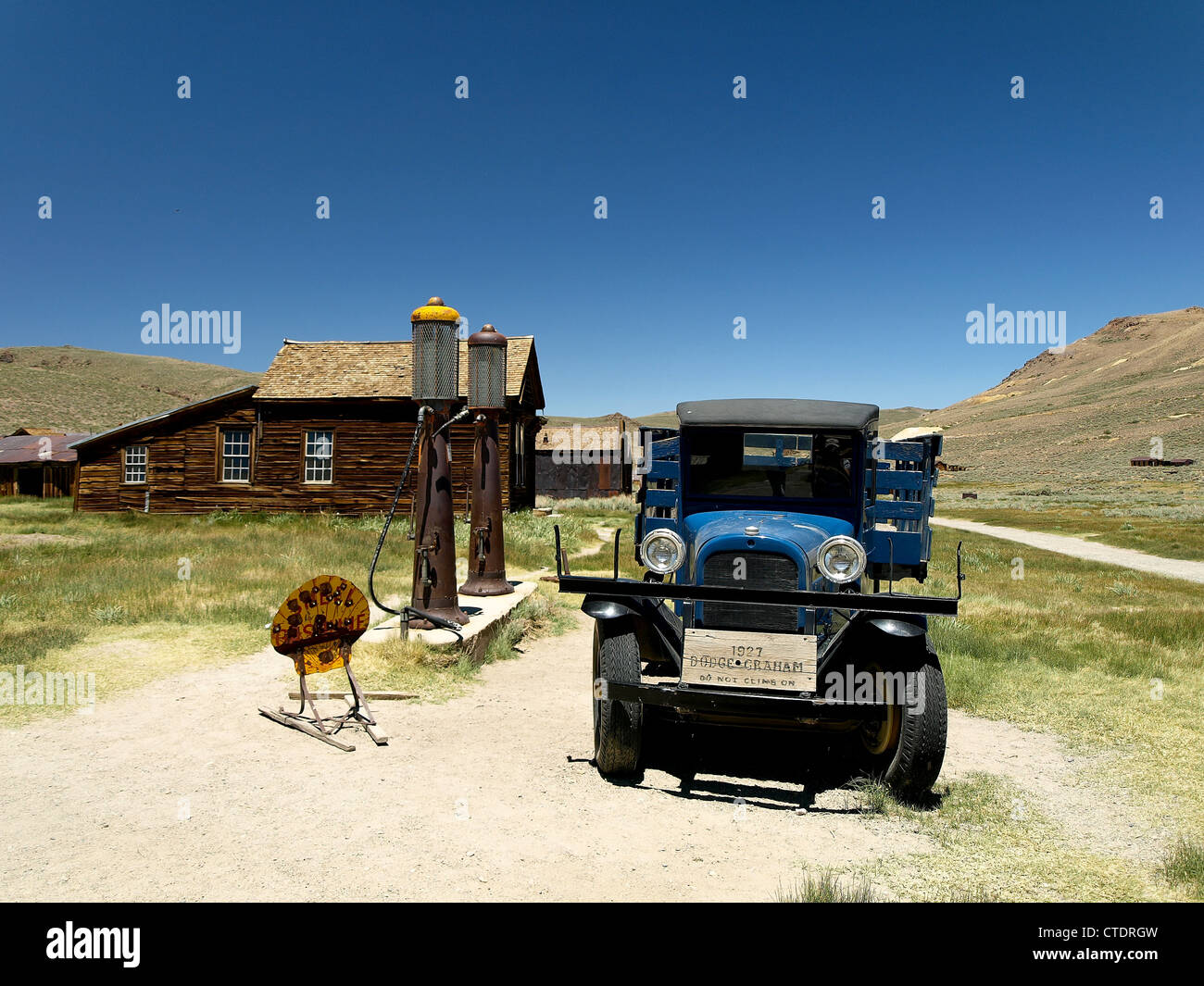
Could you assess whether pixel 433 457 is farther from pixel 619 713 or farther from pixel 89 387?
pixel 89 387

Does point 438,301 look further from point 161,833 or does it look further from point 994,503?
point 994,503

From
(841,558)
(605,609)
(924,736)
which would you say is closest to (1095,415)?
(841,558)

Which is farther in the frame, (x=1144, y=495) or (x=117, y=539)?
(x=1144, y=495)

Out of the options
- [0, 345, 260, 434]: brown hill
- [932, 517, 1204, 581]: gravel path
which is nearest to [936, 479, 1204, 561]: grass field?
[932, 517, 1204, 581]: gravel path

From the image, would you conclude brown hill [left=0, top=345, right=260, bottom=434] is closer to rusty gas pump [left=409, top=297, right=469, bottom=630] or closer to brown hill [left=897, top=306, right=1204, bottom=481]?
rusty gas pump [left=409, top=297, right=469, bottom=630]

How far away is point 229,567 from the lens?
490 inches

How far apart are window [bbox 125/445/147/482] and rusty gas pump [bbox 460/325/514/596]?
17.6 m

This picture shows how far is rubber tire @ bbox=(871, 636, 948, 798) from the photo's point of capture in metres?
4.22

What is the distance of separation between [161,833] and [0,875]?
25.9 inches

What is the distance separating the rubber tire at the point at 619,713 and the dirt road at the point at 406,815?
0.56ft

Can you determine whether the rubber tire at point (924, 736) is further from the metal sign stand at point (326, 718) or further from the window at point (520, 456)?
the window at point (520, 456)

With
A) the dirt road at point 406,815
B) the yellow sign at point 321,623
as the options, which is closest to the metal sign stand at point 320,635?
the yellow sign at point 321,623

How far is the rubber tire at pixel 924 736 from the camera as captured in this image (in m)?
4.22
